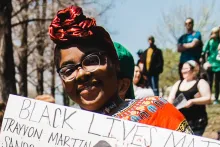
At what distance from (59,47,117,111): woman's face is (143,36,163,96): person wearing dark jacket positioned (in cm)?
729

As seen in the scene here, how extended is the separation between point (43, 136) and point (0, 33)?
9199mm

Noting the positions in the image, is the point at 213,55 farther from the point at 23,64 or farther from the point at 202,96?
the point at 23,64

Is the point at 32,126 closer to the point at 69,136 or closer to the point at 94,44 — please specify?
the point at 69,136

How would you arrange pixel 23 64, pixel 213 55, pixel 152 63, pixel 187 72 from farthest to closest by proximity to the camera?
pixel 23 64 < pixel 152 63 < pixel 213 55 < pixel 187 72

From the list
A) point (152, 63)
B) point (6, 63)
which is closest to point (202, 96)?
point (152, 63)

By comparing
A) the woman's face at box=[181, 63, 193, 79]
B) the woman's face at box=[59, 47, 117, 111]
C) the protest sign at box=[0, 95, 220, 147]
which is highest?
the woman's face at box=[59, 47, 117, 111]

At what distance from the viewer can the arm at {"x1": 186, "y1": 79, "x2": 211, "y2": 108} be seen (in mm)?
5199

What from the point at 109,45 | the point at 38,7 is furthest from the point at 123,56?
the point at 38,7

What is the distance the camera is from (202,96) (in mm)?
5238

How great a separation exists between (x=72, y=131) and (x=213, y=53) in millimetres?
6638

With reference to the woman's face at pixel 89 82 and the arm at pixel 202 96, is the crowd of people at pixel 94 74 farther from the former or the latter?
the arm at pixel 202 96

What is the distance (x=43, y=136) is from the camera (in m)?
2.07

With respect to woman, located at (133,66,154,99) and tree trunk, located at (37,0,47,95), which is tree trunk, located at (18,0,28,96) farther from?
Result: woman, located at (133,66,154,99)

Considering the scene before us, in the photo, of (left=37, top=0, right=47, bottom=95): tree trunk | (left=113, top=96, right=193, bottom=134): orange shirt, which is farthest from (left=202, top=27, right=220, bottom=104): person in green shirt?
(left=37, top=0, right=47, bottom=95): tree trunk
